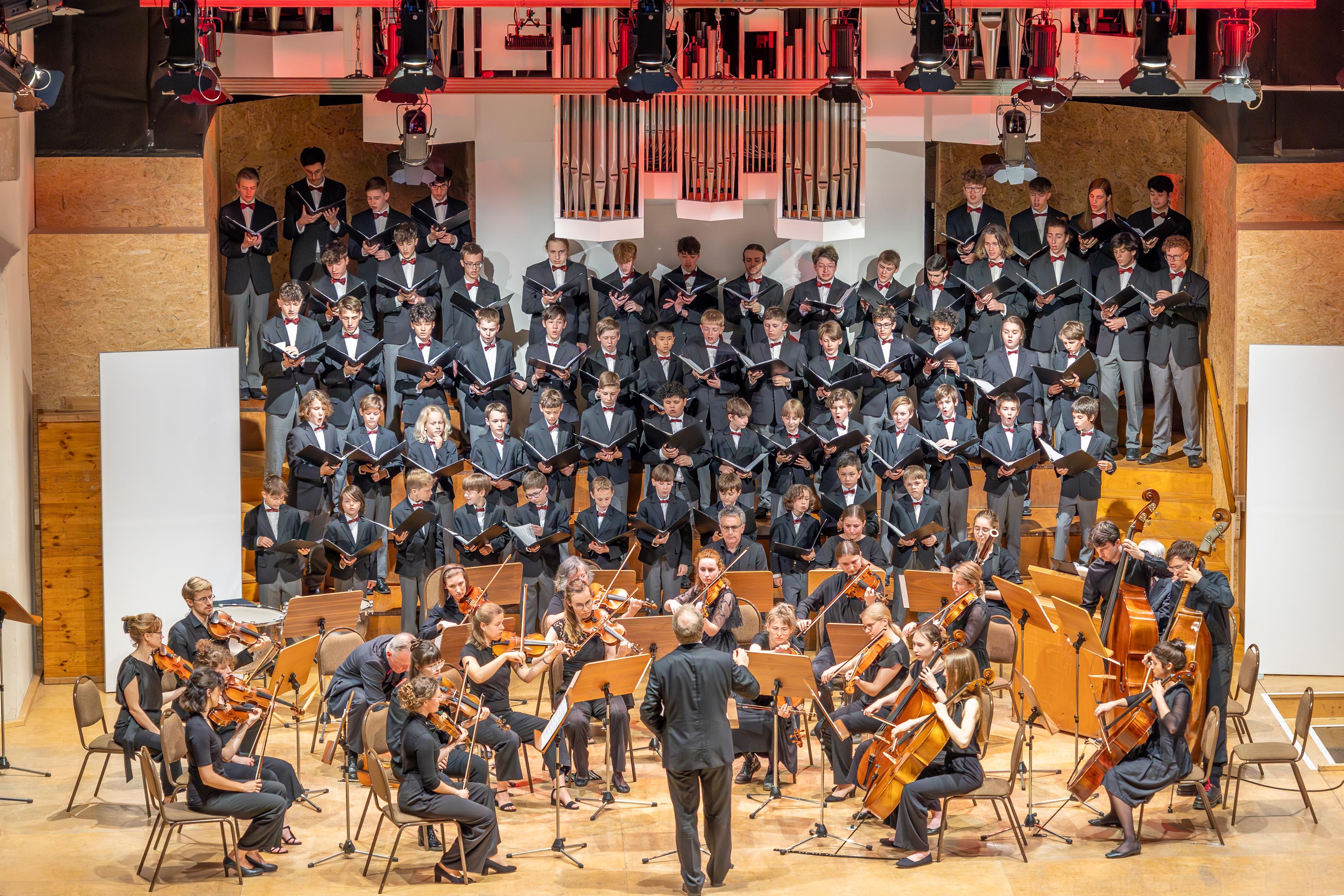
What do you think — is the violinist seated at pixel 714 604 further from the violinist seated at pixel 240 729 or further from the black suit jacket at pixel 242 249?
the black suit jacket at pixel 242 249

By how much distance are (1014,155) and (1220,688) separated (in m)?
4.10

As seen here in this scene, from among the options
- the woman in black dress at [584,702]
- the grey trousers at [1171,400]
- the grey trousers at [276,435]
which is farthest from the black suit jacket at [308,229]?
the grey trousers at [1171,400]

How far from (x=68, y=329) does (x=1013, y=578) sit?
593cm

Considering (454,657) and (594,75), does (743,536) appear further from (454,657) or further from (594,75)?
(594,75)

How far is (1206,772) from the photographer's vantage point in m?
Result: 7.79

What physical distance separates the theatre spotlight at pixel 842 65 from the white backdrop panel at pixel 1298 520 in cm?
287

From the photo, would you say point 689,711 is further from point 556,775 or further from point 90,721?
point 90,721

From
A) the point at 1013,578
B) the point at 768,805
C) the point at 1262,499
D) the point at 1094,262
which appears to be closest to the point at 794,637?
the point at 768,805

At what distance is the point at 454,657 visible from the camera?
7.81 meters

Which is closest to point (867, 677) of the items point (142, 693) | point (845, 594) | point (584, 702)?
point (845, 594)

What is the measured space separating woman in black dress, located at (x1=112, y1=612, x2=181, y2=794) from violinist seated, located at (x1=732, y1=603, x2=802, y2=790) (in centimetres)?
265

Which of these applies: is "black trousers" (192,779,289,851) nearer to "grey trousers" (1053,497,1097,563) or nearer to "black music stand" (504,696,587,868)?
"black music stand" (504,696,587,868)

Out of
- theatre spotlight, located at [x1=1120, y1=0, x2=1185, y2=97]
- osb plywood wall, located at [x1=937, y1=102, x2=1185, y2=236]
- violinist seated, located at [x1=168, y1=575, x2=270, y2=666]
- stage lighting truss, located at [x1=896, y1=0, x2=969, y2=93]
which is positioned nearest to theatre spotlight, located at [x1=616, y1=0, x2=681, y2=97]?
stage lighting truss, located at [x1=896, y1=0, x2=969, y2=93]

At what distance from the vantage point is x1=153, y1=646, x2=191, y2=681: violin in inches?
297
